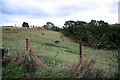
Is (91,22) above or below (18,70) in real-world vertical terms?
above

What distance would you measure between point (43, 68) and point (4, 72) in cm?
156

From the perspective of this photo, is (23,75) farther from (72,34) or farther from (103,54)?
Result: (72,34)

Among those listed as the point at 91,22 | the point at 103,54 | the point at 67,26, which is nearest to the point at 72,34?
the point at 67,26

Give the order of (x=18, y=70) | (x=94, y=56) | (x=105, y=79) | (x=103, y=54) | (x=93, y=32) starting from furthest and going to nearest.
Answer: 1. (x=93, y=32)
2. (x=103, y=54)
3. (x=18, y=70)
4. (x=94, y=56)
5. (x=105, y=79)

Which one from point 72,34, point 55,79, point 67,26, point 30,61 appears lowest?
point 55,79

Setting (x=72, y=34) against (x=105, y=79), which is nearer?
(x=105, y=79)

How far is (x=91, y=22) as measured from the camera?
94.3ft

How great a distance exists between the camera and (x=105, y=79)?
4492mm

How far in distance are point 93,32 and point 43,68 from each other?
21934mm

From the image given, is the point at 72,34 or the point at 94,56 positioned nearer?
the point at 94,56

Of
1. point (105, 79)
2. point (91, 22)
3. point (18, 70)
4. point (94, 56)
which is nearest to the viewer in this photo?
point (105, 79)

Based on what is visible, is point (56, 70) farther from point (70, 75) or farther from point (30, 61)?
point (30, 61)

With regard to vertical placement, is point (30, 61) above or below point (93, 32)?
below

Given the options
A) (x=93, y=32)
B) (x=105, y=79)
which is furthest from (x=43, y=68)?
(x=93, y=32)
